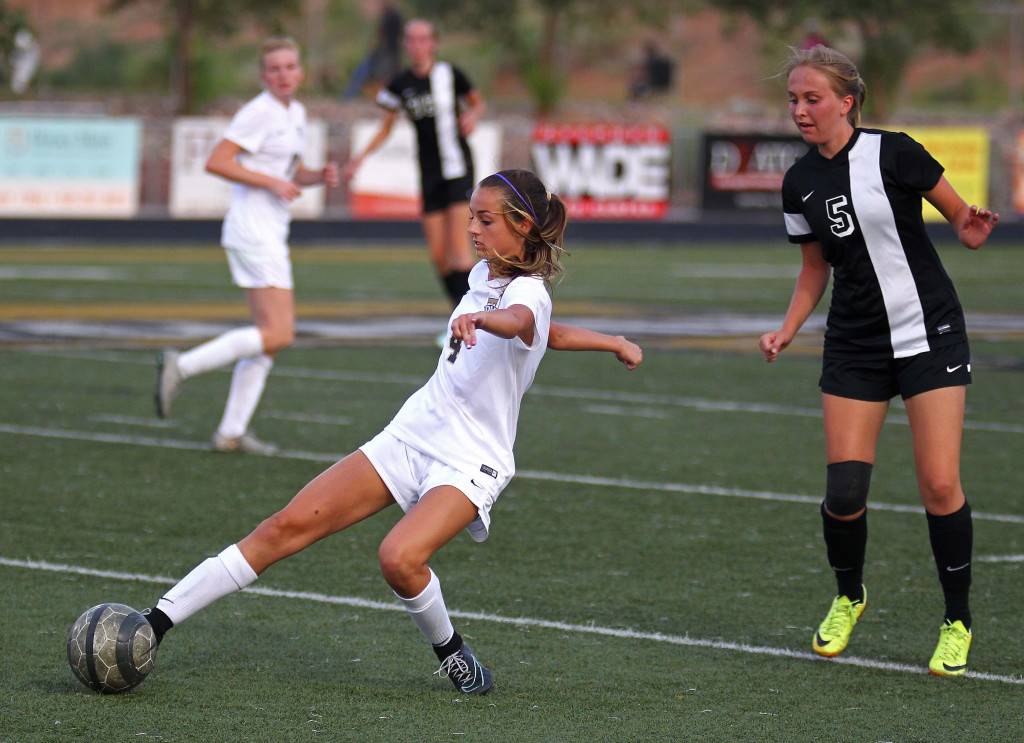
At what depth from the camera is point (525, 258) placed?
465 centimetres

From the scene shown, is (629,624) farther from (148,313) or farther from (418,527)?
(148,313)

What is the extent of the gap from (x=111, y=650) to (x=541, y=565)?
233 cm

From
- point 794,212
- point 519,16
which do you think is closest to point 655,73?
point 519,16

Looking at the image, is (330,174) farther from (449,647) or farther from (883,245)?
(449,647)

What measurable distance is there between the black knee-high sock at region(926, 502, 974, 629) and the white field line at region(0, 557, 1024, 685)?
0.71 ft

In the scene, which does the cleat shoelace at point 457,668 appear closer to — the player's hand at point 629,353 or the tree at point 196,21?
the player's hand at point 629,353

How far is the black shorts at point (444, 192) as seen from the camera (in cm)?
1227

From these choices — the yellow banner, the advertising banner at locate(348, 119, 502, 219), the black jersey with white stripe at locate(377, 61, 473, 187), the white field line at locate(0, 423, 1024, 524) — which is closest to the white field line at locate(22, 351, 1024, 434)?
the black jersey with white stripe at locate(377, 61, 473, 187)

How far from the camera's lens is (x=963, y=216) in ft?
16.4

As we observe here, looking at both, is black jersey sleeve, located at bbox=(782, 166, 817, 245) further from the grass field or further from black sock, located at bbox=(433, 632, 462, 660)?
black sock, located at bbox=(433, 632, 462, 660)

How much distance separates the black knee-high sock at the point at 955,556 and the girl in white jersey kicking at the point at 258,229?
4255 millimetres

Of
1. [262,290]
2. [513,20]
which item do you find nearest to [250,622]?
[262,290]

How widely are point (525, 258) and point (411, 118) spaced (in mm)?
7966

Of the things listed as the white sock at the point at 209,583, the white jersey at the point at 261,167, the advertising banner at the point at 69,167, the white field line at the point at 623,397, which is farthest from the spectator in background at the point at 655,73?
the white sock at the point at 209,583
